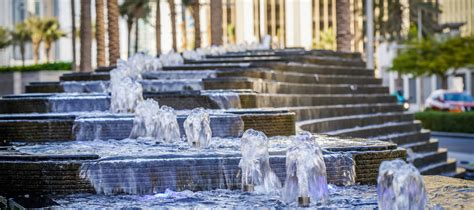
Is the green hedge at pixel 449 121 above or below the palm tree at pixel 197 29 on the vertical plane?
below

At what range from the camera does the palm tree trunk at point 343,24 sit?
3017 cm

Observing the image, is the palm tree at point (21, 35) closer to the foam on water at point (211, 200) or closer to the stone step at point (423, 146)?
the stone step at point (423, 146)

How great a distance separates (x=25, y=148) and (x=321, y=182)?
430cm

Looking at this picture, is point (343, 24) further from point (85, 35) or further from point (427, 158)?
point (427, 158)

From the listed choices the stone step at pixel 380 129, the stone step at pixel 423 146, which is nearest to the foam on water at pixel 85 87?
the stone step at pixel 380 129

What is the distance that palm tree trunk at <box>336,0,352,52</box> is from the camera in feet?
99.0

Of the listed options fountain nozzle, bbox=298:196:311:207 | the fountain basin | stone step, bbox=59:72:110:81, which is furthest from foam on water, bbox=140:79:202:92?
fountain nozzle, bbox=298:196:311:207

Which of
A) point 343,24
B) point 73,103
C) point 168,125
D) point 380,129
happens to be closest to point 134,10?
point 343,24

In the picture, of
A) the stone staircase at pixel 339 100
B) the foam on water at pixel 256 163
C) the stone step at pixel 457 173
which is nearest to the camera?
the foam on water at pixel 256 163

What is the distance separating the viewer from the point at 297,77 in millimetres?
20797

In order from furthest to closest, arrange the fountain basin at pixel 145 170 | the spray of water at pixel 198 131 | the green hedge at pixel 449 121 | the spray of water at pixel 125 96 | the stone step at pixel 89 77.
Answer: the green hedge at pixel 449 121, the stone step at pixel 89 77, the spray of water at pixel 125 96, the spray of water at pixel 198 131, the fountain basin at pixel 145 170

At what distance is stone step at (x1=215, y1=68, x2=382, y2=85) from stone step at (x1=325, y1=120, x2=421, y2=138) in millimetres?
1539

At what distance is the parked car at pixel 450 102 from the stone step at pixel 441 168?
23.0 meters

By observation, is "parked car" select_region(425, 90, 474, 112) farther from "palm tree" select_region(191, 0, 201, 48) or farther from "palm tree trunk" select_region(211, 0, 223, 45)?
"palm tree trunk" select_region(211, 0, 223, 45)
